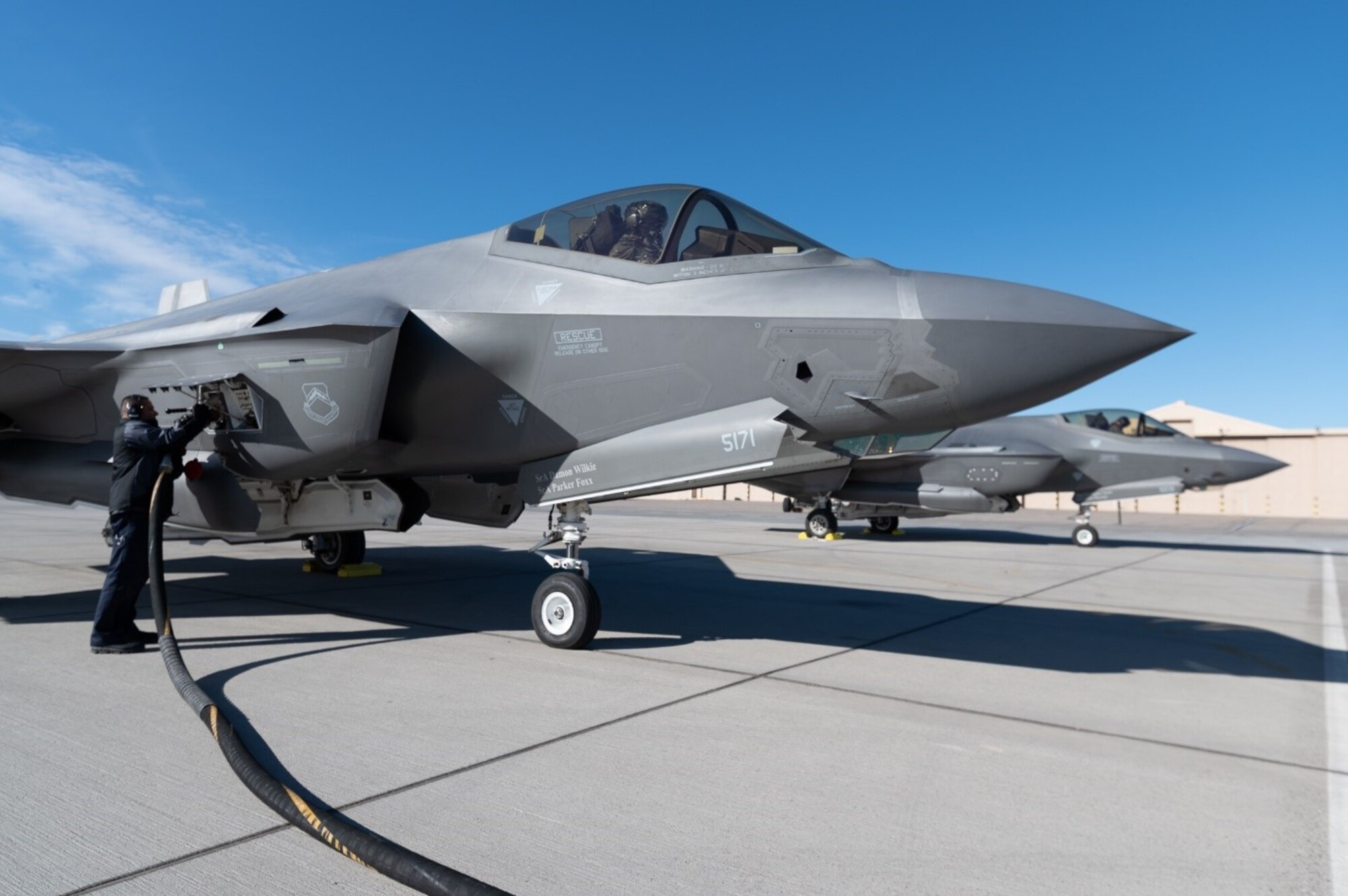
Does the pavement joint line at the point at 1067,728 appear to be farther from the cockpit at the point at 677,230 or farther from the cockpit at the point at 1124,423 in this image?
the cockpit at the point at 1124,423

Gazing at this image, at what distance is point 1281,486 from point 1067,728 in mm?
33993

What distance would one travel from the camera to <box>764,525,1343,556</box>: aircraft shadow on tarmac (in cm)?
1502

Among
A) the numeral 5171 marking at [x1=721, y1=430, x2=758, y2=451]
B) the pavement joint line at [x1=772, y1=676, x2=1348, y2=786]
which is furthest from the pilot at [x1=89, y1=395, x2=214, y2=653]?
the pavement joint line at [x1=772, y1=676, x2=1348, y2=786]

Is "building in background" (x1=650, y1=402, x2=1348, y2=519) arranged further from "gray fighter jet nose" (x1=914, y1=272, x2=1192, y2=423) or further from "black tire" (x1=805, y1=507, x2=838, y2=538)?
"gray fighter jet nose" (x1=914, y1=272, x2=1192, y2=423)

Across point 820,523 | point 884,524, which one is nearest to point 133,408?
point 820,523

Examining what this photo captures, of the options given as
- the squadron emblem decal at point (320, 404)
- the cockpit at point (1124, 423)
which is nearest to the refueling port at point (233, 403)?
the squadron emblem decal at point (320, 404)

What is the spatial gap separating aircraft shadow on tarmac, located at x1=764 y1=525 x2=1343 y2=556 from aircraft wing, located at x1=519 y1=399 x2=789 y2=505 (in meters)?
12.7

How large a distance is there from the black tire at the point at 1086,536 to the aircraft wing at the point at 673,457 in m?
12.8

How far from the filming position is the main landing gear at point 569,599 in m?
5.00

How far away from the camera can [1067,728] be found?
12.1ft

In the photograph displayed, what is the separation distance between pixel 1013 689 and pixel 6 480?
25.7ft

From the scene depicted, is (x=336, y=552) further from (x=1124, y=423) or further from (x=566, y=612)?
(x=1124, y=423)

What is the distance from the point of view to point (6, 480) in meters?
6.66

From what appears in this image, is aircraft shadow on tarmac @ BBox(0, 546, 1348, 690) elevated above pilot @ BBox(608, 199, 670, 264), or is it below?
below
